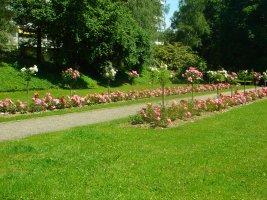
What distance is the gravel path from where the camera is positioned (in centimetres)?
1064

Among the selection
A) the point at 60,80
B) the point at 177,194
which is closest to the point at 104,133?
the point at 177,194

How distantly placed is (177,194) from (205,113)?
30.5 feet

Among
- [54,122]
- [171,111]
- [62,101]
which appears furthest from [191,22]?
[54,122]

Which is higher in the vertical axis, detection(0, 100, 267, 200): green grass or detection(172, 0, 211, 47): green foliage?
detection(172, 0, 211, 47): green foliage

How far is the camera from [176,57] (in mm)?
41594

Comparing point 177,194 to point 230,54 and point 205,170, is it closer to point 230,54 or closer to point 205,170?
point 205,170

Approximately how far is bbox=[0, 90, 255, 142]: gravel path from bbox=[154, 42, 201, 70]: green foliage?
26.1m

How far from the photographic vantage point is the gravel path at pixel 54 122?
10.6 meters

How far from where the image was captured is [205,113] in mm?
14695

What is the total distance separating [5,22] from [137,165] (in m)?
22.3

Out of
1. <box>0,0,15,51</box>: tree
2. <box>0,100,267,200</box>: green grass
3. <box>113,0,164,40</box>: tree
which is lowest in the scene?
<box>0,100,267,200</box>: green grass

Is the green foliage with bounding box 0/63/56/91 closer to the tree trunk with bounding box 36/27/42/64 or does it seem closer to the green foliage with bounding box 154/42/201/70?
the tree trunk with bounding box 36/27/42/64

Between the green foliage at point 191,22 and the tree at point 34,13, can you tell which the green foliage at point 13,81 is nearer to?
the tree at point 34,13

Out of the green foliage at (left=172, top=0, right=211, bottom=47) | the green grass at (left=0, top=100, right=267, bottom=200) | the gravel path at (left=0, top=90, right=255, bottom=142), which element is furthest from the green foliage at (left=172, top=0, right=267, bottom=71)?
the green grass at (left=0, top=100, right=267, bottom=200)
